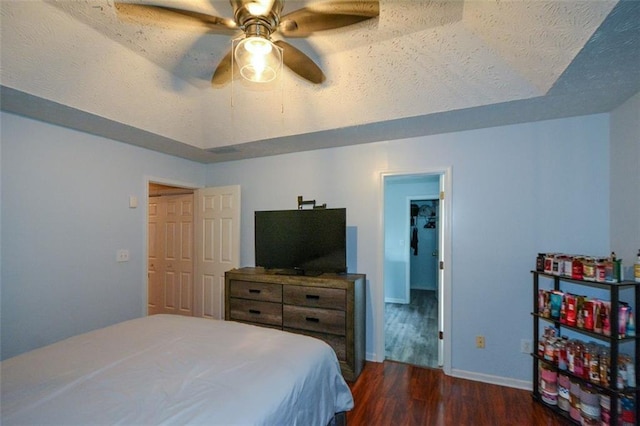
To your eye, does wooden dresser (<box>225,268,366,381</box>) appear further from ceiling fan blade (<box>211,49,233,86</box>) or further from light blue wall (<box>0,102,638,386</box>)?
ceiling fan blade (<box>211,49,233,86</box>)

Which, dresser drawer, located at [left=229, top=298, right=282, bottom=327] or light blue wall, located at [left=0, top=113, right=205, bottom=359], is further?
dresser drawer, located at [left=229, top=298, right=282, bottom=327]

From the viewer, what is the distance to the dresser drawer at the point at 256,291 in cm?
295

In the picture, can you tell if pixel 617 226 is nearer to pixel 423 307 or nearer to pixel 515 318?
pixel 515 318

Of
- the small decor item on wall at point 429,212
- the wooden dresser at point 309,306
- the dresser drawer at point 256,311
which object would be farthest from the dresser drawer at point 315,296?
the small decor item on wall at point 429,212

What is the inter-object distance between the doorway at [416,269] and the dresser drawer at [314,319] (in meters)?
0.64

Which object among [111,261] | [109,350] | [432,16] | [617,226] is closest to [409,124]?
[432,16]

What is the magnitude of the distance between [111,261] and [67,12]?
7.12 feet

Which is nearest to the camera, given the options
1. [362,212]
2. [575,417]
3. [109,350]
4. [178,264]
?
[109,350]

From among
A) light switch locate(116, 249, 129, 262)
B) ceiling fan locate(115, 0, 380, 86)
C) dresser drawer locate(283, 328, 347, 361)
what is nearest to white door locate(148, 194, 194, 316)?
light switch locate(116, 249, 129, 262)

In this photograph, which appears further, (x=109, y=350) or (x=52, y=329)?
(x=52, y=329)

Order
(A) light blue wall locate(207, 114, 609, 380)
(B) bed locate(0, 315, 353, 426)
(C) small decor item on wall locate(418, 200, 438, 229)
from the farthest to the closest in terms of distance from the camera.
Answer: (C) small decor item on wall locate(418, 200, 438, 229) < (A) light blue wall locate(207, 114, 609, 380) < (B) bed locate(0, 315, 353, 426)

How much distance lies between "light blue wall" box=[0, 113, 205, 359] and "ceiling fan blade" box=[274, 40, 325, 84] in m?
2.28

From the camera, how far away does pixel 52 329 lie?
2.44 meters

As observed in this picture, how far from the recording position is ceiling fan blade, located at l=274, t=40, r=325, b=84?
1634 millimetres
